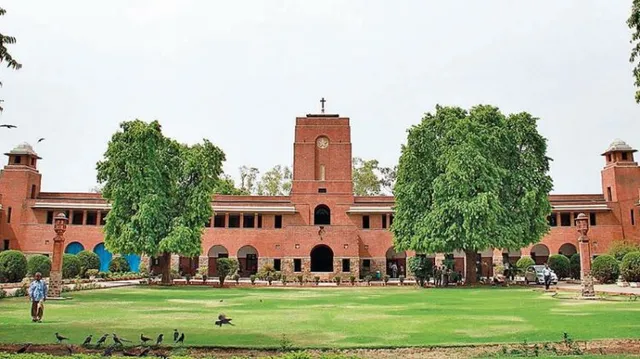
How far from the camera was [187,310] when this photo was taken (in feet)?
56.2

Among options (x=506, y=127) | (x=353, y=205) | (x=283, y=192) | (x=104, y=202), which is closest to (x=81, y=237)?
(x=104, y=202)

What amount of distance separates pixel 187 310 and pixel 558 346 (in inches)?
441

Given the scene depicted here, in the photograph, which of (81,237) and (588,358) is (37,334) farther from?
(81,237)

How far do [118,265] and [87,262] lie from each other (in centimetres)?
501

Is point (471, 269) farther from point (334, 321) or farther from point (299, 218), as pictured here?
point (334, 321)

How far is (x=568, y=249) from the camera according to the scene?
45.7m

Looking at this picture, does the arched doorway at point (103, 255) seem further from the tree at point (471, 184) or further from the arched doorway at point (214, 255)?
the tree at point (471, 184)

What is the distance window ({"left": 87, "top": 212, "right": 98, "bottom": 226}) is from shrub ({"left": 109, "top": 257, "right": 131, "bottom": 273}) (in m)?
5.43

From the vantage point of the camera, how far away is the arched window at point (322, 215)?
4741 cm

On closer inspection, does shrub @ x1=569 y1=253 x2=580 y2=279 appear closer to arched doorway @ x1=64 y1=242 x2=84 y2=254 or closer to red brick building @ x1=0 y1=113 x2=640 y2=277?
red brick building @ x1=0 y1=113 x2=640 y2=277

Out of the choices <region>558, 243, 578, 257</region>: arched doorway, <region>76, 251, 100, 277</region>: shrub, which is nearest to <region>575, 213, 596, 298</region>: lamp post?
<region>558, 243, 578, 257</region>: arched doorway

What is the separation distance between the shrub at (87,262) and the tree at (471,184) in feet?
68.3

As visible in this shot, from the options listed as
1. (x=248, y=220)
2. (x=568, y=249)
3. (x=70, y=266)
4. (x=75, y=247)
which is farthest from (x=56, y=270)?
(x=568, y=249)

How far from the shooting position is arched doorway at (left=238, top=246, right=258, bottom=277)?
151ft
